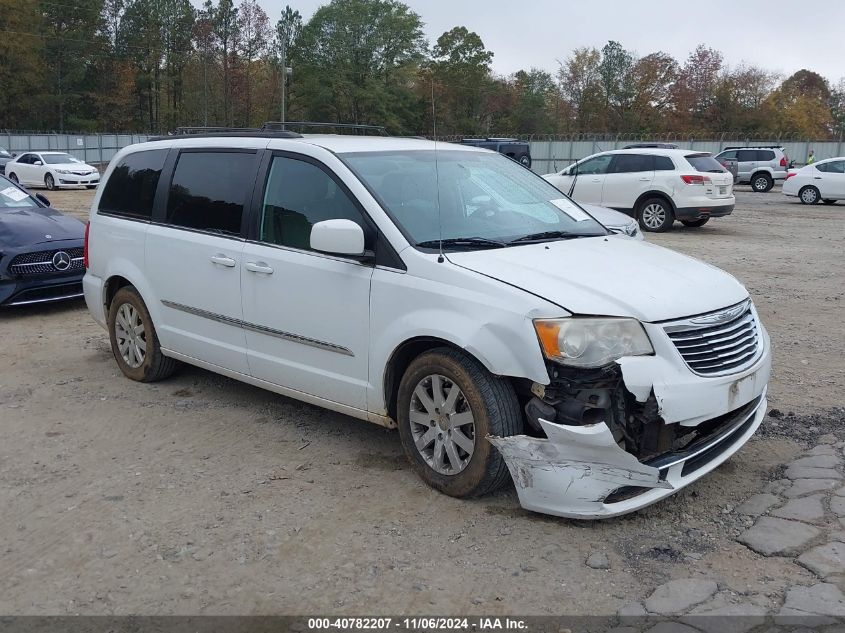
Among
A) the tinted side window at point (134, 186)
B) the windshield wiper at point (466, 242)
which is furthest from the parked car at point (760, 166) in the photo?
the windshield wiper at point (466, 242)

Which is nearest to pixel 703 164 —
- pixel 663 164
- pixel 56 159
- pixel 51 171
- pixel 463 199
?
pixel 663 164

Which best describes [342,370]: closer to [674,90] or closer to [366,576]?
[366,576]

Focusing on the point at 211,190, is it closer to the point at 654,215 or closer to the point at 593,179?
the point at 654,215

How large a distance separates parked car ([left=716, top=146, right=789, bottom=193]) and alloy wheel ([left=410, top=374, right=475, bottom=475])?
32.2 m

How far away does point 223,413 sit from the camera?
5664 mm

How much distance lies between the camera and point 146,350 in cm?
618

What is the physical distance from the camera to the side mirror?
14.2ft

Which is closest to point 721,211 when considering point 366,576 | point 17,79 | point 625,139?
point 366,576

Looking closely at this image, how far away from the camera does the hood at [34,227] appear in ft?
28.4

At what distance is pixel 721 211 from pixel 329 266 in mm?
14252

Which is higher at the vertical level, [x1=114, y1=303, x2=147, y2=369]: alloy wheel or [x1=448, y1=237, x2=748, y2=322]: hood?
[x1=448, y1=237, x2=748, y2=322]: hood

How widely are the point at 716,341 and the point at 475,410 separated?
1190 mm

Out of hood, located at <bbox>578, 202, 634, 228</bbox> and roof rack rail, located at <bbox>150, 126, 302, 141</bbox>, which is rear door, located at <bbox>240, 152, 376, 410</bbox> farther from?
hood, located at <bbox>578, 202, 634, 228</bbox>

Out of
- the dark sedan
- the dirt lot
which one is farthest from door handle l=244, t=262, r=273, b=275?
the dark sedan
